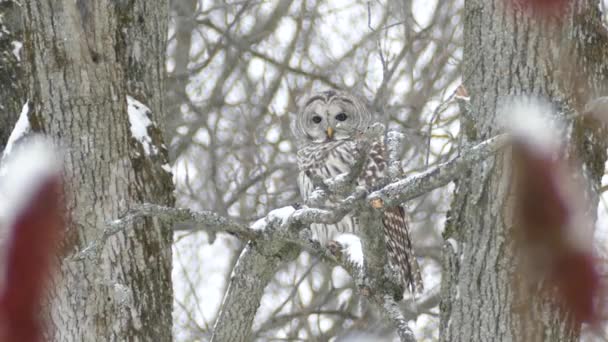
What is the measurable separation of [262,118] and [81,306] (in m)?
5.63

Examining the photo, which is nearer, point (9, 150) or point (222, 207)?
point (9, 150)

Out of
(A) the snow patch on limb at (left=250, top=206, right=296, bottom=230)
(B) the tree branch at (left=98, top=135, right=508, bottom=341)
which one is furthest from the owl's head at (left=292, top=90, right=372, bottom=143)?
(A) the snow patch on limb at (left=250, top=206, right=296, bottom=230)

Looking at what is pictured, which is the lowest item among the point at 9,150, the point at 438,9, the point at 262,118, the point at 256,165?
the point at 9,150

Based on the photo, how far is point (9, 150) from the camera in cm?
367

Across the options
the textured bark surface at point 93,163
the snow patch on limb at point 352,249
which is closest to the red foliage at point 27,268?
the snow patch on limb at point 352,249

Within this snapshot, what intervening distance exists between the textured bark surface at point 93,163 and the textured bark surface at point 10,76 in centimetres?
91

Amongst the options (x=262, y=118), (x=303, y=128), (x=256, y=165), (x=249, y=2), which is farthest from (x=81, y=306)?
(x=249, y=2)

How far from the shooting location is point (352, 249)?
3.84 metres

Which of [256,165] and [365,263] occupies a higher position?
[256,165]

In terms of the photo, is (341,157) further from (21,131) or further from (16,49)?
(21,131)

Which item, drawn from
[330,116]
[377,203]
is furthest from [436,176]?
[330,116]

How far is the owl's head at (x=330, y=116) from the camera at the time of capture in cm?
639

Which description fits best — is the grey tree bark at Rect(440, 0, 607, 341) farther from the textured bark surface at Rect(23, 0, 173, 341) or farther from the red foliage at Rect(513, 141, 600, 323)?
the red foliage at Rect(513, 141, 600, 323)

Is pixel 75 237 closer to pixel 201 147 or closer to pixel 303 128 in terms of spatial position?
pixel 303 128
